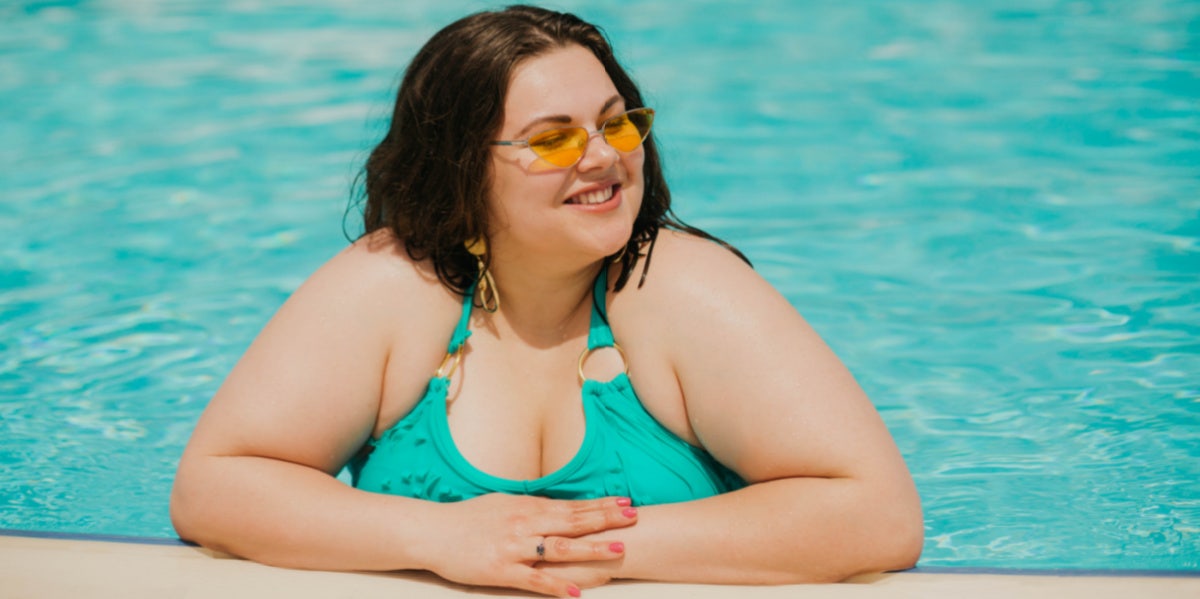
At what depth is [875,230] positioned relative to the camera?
5980 mm

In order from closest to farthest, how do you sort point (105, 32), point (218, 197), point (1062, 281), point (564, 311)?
point (564, 311)
point (1062, 281)
point (218, 197)
point (105, 32)

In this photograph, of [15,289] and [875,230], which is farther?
[875,230]

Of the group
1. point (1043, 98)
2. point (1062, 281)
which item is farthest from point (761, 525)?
point (1043, 98)

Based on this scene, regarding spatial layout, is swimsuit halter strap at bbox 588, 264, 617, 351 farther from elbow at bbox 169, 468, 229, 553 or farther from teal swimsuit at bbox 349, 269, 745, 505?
elbow at bbox 169, 468, 229, 553

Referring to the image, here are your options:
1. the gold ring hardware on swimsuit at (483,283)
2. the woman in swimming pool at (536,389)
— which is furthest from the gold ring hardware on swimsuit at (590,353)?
the gold ring hardware on swimsuit at (483,283)

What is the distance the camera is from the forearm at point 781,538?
2645 millimetres

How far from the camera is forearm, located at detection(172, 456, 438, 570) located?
2693 millimetres

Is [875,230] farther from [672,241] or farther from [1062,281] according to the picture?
[672,241]

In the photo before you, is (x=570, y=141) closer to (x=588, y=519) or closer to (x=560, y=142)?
(x=560, y=142)

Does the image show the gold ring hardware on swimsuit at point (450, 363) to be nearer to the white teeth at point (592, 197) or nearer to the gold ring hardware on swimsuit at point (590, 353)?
the gold ring hardware on swimsuit at point (590, 353)

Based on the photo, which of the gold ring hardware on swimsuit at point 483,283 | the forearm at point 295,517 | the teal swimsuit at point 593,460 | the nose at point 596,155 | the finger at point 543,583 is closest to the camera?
the finger at point 543,583

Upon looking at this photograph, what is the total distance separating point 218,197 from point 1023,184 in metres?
3.79

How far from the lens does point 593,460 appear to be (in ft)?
9.56

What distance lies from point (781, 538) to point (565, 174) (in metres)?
0.85
